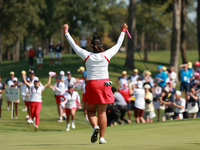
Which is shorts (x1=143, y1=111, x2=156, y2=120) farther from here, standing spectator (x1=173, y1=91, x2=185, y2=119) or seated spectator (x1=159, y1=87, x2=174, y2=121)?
standing spectator (x1=173, y1=91, x2=185, y2=119)

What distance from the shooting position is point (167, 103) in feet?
67.8

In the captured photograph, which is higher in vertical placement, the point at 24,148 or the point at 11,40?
the point at 11,40

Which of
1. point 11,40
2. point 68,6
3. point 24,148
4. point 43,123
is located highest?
point 68,6

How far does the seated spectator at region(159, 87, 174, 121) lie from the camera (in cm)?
2059

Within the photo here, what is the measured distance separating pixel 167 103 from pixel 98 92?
12432mm

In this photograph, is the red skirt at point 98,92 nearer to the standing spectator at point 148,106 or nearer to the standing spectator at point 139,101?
the standing spectator at point 139,101

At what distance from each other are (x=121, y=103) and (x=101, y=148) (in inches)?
509

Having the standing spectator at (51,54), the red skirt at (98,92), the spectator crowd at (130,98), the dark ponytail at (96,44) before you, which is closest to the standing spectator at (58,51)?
the standing spectator at (51,54)

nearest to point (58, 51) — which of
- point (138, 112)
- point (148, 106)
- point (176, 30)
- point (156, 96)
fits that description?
point (176, 30)

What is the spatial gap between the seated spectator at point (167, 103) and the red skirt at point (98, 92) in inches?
480

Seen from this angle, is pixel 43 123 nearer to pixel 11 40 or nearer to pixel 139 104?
pixel 139 104

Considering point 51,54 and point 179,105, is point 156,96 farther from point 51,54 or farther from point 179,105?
point 51,54

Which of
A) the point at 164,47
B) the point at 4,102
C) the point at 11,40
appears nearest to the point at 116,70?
the point at 4,102

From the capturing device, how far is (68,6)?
62844 mm
